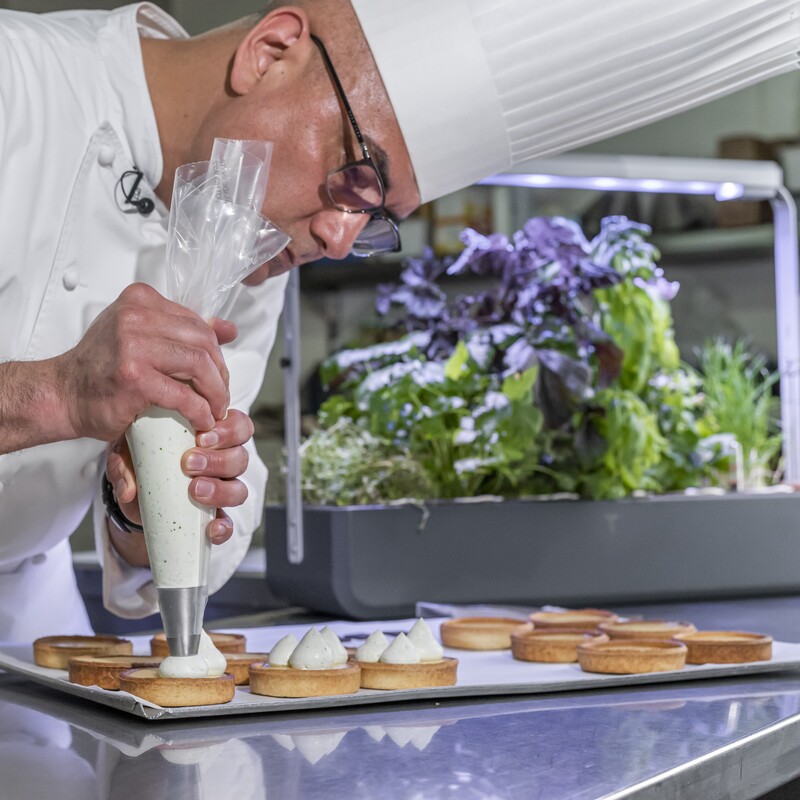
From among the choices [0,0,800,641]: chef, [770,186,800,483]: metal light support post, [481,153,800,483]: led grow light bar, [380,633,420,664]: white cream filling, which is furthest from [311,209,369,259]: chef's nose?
[770,186,800,483]: metal light support post

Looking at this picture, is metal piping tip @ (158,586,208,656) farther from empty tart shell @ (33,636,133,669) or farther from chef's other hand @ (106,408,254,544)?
empty tart shell @ (33,636,133,669)

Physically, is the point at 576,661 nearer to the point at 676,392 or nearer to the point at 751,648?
the point at 751,648

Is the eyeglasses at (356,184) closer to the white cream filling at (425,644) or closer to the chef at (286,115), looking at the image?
the chef at (286,115)

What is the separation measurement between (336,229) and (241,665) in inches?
17.5

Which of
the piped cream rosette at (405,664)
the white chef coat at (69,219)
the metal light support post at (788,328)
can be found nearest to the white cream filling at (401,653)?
the piped cream rosette at (405,664)

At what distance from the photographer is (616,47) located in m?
1.14

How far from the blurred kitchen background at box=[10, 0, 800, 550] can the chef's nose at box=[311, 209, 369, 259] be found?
56.5 inches

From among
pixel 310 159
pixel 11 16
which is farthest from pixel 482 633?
pixel 11 16

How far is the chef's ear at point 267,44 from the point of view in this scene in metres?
1.12

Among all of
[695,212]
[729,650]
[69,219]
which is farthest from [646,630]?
[695,212]

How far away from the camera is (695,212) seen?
3.07 meters

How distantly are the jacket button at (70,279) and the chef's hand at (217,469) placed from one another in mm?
284

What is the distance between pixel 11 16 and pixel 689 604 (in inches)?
46.3

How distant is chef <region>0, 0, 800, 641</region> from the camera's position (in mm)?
1121
